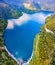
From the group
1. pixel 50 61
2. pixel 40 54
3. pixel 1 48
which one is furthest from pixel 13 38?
pixel 50 61

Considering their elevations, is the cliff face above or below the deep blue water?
above

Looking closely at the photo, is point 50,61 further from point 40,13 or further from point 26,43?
point 40,13

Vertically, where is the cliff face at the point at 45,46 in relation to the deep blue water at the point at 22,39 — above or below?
above

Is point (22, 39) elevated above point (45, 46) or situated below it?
below

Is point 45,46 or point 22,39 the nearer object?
point 45,46
